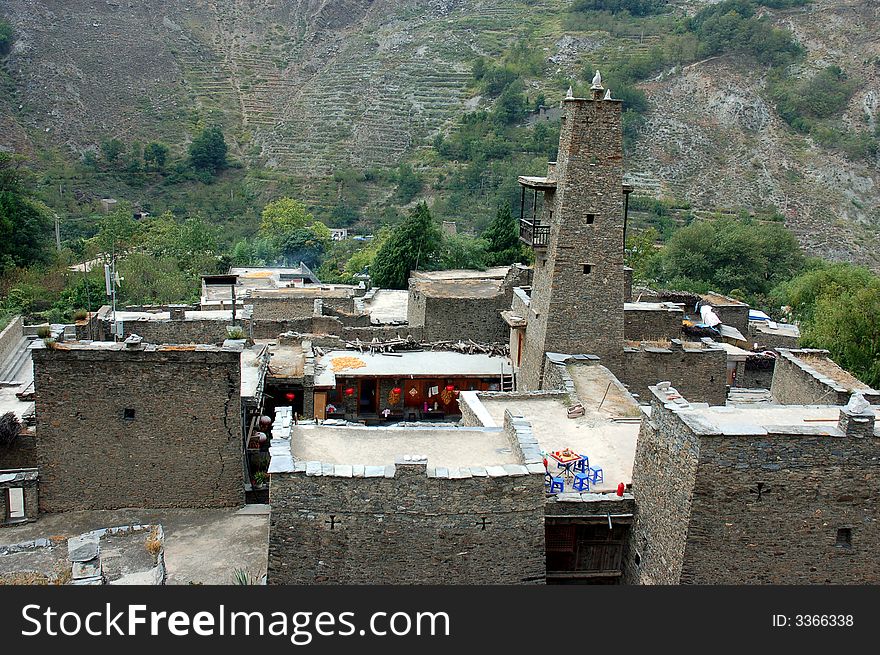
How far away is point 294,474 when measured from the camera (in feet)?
32.5

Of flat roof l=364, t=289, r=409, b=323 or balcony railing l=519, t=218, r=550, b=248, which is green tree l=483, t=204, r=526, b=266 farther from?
balcony railing l=519, t=218, r=550, b=248

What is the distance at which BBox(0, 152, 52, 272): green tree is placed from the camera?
A: 3607 centimetres

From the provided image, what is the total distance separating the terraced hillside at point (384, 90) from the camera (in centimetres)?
6425

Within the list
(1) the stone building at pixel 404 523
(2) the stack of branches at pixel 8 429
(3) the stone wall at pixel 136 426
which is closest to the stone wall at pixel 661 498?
(1) the stone building at pixel 404 523

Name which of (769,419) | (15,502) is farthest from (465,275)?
(769,419)

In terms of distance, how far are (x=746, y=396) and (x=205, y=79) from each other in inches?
3021

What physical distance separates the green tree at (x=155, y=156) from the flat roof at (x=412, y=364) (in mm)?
54847

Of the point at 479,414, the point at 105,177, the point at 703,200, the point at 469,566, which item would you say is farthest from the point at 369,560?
the point at 105,177

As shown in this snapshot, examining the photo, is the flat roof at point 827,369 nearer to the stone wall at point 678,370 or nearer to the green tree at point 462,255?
the stone wall at point 678,370

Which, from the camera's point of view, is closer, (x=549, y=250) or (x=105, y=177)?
(x=549, y=250)

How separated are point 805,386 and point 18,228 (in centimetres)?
3351

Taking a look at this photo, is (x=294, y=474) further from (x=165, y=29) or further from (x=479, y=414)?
(x=165, y=29)

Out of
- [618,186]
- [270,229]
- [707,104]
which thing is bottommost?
[270,229]

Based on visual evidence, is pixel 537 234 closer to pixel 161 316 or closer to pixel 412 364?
pixel 412 364
